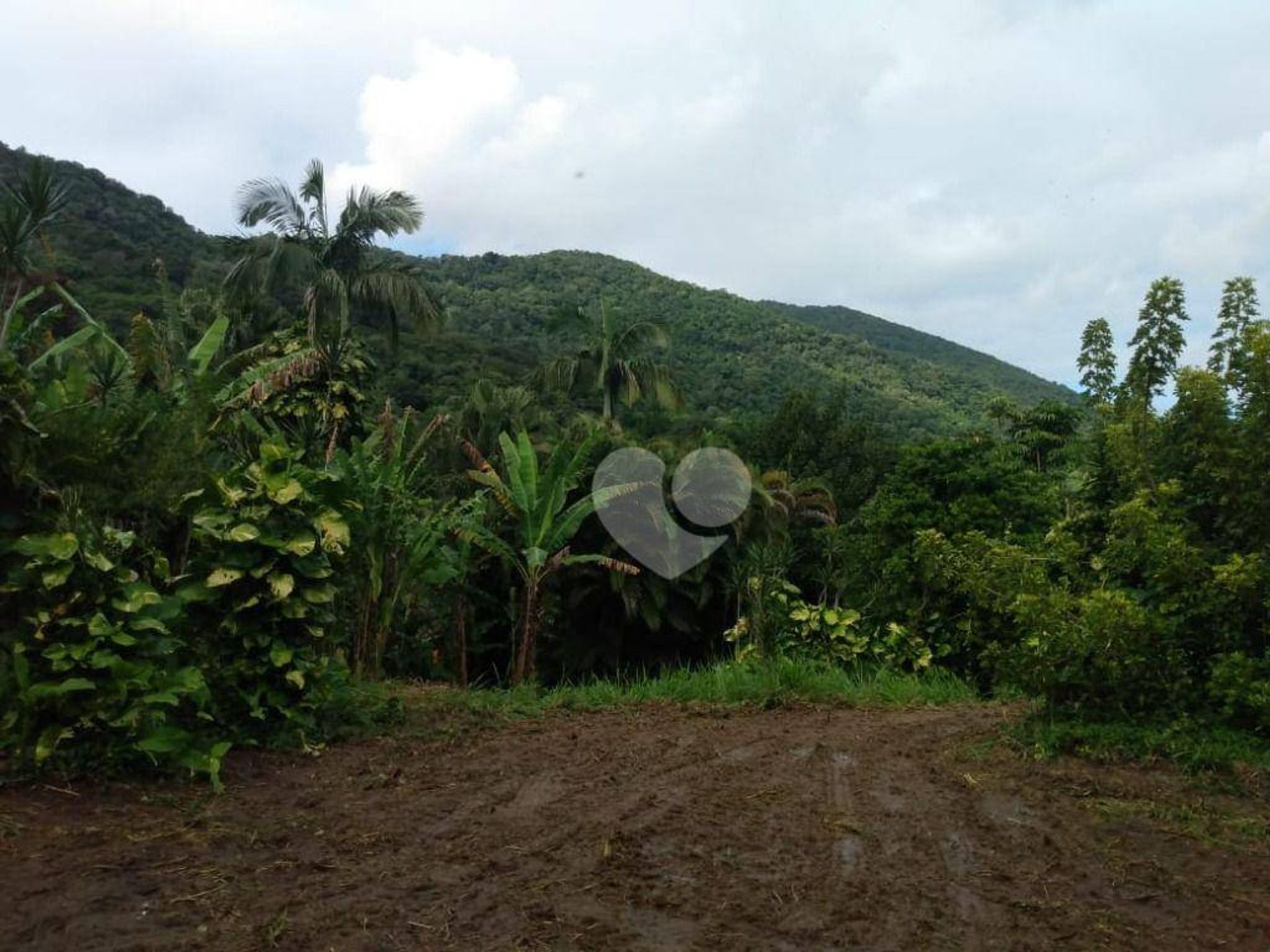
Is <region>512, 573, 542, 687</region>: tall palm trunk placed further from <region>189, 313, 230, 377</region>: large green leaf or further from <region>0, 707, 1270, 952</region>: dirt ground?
<region>0, 707, 1270, 952</region>: dirt ground

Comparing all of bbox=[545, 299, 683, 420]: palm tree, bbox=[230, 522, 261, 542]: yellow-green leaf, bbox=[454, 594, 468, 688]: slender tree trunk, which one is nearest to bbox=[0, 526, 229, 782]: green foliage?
bbox=[230, 522, 261, 542]: yellow-green leaf

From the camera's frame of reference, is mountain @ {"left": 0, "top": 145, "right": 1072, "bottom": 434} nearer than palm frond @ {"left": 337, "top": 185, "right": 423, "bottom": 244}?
No

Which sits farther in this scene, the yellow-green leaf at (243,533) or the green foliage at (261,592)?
the green foliage at (261,592)

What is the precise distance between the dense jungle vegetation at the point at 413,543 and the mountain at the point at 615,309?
9246mm

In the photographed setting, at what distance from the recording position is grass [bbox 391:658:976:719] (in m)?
8.20

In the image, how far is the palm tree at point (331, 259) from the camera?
62.8 ft

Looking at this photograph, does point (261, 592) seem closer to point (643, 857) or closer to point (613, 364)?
point (643, 857)

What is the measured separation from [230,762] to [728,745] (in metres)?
3.08

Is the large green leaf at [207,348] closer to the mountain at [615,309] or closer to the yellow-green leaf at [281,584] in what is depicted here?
the yellow-green leaf at [281,584]

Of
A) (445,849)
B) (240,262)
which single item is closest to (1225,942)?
(445,849)

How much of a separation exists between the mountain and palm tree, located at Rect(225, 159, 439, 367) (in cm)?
194

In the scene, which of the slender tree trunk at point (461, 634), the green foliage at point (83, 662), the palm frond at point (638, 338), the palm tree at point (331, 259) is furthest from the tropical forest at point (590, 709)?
the palm frond at point (638, 338)

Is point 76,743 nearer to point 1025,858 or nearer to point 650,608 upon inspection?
point 1025,858

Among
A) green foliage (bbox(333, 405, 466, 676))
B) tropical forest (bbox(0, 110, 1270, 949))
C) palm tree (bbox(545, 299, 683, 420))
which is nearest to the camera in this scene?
tropical forest (bbox(0, 110, 1270, 949))
